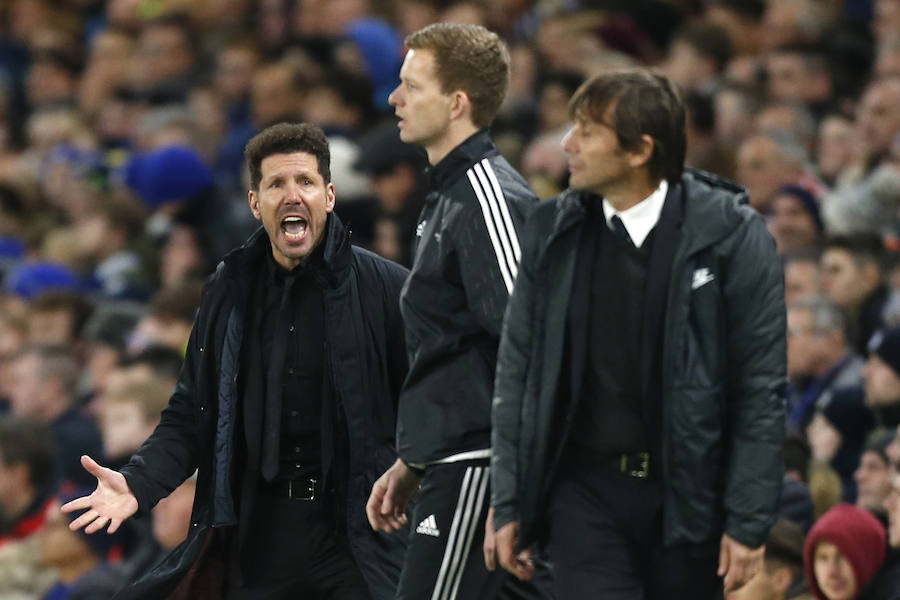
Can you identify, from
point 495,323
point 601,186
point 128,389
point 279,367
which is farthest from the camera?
point 128,389

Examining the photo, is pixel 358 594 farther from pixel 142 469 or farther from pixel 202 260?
pixel 202 260

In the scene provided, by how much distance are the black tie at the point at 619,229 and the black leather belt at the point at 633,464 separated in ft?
1.81

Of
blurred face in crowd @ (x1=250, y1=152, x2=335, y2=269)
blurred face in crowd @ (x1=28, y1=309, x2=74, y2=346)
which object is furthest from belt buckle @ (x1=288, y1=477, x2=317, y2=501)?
blurred face in crowd @ (x1=28, y1=309, x2=74, y2=346)

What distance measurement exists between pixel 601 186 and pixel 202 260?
7.04 metres

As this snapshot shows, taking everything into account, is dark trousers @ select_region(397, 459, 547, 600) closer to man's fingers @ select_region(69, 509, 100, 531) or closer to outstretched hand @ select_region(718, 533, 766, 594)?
outstretched hand @ select_region(718, 533, 766, 594)

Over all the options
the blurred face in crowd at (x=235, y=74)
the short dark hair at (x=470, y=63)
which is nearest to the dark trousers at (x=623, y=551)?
the short dark hair at (x=470, y=63)

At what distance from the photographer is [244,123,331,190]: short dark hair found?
605 cm

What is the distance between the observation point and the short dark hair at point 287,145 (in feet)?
19.9

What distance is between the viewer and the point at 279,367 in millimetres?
6012

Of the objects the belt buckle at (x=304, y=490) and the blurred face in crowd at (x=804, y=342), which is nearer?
the belt buckle at (x=304, y=490)

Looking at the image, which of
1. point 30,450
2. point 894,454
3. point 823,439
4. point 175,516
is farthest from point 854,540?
point 30,450

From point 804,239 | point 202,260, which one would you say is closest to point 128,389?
point 202,260

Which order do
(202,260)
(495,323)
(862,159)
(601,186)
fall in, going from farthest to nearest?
(202,260)
(862,159)
(495,323)
(601,186)

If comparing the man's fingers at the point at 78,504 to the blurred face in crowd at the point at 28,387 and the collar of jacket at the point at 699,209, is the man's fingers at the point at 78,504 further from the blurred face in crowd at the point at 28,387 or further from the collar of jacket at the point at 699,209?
the blurred face in crowd at the point at 28,387
